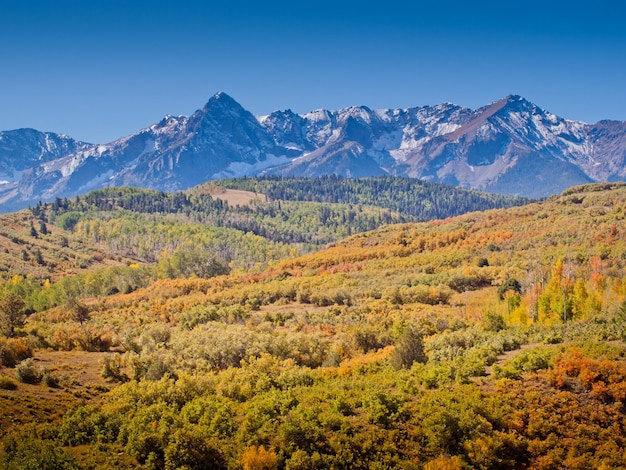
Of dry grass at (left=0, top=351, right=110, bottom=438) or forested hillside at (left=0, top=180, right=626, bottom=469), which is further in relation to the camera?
dry grass at (left=0, top=351, right=110, bottom=438)

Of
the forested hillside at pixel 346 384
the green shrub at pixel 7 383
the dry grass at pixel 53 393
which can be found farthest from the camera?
the green shrub at pixel 7 383

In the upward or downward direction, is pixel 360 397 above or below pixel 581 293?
below

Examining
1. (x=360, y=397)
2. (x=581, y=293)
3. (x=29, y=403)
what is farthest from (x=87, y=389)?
(x=581, y=293)

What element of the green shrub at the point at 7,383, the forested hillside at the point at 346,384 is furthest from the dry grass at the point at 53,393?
the green shrub at the point at 7,383

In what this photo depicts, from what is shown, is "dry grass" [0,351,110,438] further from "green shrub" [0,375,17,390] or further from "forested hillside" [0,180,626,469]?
"green shrub" [0,375,17,390]

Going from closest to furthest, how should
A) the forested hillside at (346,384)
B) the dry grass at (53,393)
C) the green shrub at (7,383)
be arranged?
the forested hillside at (346,384) → the dry grass at (53,393) → the green shrub at (7,383)

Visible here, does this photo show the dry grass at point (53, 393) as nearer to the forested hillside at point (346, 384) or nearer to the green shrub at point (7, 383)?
the forested hillside at point (346, 384)

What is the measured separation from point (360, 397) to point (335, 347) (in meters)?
24.8

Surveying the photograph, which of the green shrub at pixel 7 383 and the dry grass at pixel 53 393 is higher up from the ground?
the green shrub at pixel 7 383

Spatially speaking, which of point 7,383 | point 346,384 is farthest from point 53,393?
point 346,384

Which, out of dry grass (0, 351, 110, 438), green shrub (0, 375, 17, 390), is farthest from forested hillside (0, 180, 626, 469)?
green shrub (0, 375, 17, 390)

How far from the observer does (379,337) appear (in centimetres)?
7138

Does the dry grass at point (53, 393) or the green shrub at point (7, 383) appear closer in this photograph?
the dry grass at point (53, 393)

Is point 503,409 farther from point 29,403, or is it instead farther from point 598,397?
point 29,403
